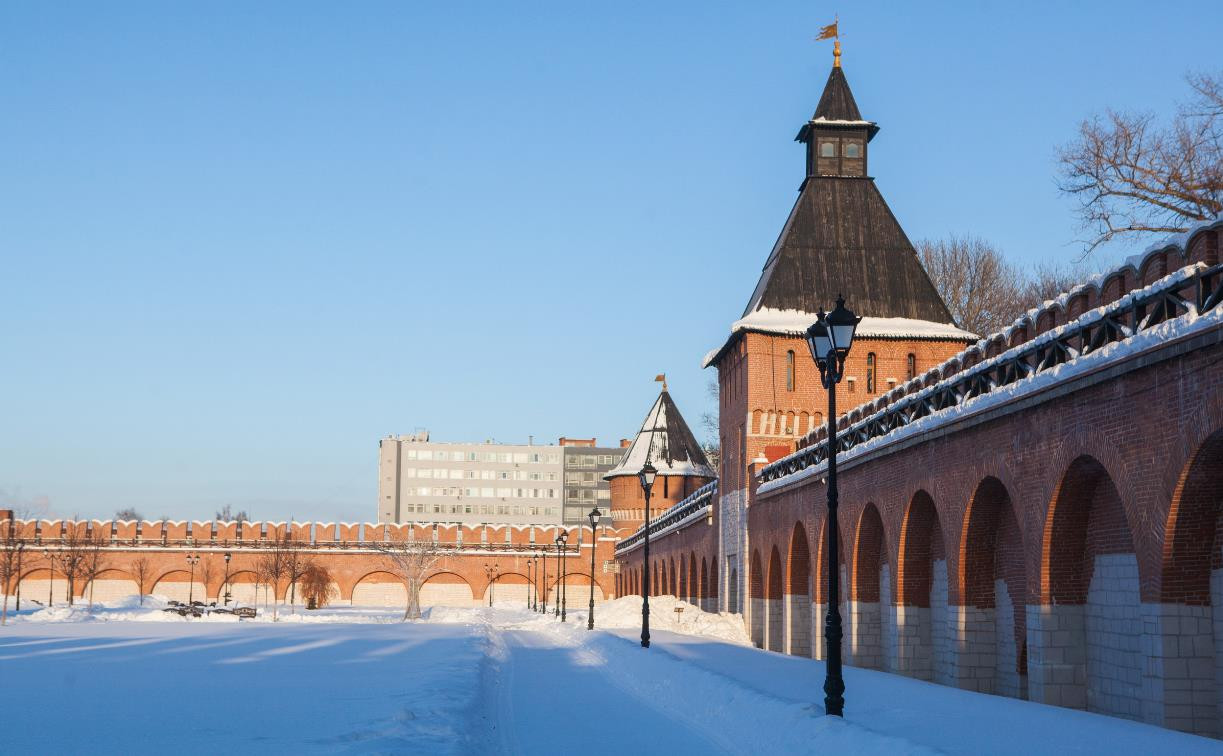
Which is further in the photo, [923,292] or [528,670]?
[923,292]

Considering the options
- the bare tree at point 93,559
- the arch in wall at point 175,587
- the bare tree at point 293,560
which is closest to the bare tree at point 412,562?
the bare tree at point 293,560

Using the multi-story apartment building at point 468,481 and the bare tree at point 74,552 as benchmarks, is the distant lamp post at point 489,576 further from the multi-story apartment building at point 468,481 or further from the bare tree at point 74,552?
the multi-story apartment building at point 468,481

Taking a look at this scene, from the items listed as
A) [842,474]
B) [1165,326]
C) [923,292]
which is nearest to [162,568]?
[923,292]

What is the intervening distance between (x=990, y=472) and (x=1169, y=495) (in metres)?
5.12

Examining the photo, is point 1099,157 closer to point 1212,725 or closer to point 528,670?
point 528,670

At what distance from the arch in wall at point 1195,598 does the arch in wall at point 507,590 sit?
69.2m

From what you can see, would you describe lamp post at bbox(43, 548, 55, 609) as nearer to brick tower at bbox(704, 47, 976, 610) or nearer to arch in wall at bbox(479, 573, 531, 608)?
arch in wall at bbox(479, 573, 531, 608)

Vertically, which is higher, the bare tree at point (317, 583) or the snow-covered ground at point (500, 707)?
the snow-covered ground at point (500, 707)

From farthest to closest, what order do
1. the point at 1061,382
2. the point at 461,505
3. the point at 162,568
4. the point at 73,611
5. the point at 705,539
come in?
1. the point at 461,505
2. the point at 162,568
3. the point at 73,611
4. the point at 705,539
5. the point at 1061,382

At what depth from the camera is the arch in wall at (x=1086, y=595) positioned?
1498cm

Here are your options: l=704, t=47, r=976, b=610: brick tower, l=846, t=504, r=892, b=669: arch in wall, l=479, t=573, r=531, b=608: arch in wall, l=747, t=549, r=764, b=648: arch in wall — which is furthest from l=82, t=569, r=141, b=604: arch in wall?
l=846, t=504, r=892, b=669: arch in wall

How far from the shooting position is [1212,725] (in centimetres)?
1268

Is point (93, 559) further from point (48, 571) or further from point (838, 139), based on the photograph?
point (838, 139)

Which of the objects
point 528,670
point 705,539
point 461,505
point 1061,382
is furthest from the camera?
point 461,505
